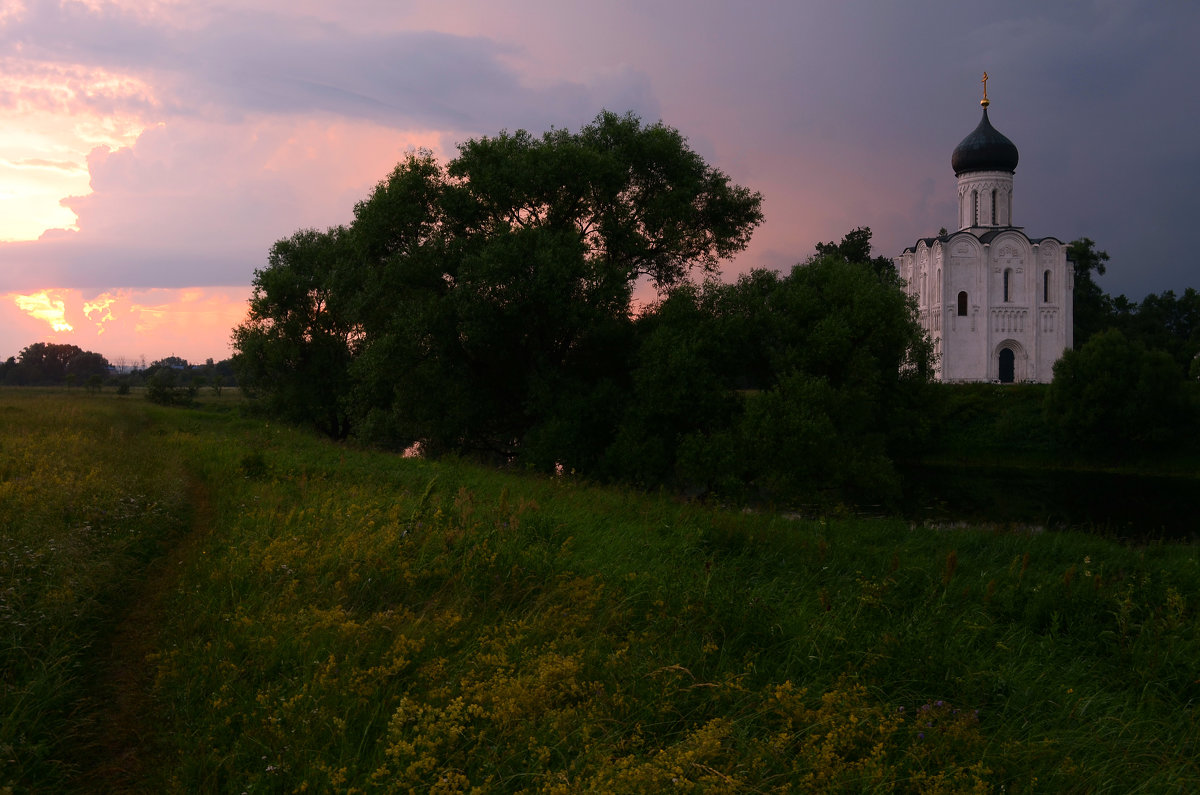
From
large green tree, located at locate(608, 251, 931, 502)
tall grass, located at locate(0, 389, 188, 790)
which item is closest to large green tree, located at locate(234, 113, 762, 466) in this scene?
large green tree, located at locate(608, 251, 931, 502)

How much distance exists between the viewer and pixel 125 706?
16.4 feet

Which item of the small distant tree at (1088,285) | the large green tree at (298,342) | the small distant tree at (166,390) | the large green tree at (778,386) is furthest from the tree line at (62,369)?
the small distant tree at (1088,285)

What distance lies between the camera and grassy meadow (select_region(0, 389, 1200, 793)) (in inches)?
169

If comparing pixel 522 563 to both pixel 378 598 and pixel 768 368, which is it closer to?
pixel 378 598

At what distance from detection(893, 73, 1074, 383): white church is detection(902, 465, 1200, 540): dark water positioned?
24496mm

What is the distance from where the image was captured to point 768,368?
21.2 m

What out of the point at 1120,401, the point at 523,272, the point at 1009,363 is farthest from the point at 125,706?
the point at 1009,363

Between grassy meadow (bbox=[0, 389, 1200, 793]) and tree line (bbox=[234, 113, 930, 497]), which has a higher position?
tree line (bbox=[234, 113, 930, 497])

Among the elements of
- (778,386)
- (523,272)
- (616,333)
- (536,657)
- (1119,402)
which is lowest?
(536,657)

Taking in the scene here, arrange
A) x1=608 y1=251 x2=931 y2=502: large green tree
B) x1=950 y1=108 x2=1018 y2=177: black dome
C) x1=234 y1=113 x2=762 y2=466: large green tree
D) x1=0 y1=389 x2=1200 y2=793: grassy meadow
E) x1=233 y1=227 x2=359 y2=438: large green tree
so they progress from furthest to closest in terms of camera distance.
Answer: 1. x1=950 y1=108 x2=1018 y2=177: black dome
2. x1=233 y1=227 x2=359 y2=438: large green tree
3. x1=234 y1=113 x2=762 y2=466: large green tree
4. x1=608 y1=251 x2=931 y2=502: large green tree
5. x1=0 y1=389 x2=1200 y2=793: grassy meadow

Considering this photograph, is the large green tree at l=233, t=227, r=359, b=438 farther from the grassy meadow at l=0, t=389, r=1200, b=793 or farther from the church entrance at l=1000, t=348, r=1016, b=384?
the church entrance at l=1000, t=348, r=1016, b=384

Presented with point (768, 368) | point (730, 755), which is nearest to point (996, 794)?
point (730, 755)

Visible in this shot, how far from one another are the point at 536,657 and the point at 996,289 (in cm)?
6815

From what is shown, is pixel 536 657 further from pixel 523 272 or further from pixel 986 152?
pixel 986 152
